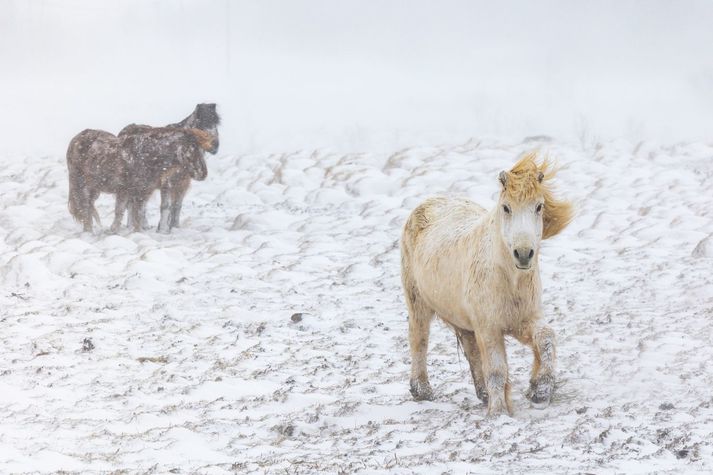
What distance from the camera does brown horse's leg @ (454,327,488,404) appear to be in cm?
696

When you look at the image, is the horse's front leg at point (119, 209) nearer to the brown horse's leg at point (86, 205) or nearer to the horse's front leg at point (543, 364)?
the brown horse's leg at point (86, 205)

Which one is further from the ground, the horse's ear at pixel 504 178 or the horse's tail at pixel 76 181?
the horse's ear at pixel 504 178

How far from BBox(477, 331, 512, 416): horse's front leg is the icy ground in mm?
184

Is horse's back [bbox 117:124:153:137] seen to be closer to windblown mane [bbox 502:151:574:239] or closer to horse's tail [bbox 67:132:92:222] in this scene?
horse's tail [bbox 67:132:92:222]

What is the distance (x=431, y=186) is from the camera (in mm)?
17141

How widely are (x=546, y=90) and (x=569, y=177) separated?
36483mm

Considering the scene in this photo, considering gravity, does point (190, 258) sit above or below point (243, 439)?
below

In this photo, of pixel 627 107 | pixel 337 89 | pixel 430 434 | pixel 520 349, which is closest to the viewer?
pixel 430 434

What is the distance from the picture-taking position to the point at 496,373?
6.28 meters

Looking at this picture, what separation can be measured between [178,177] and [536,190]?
34.1 feet

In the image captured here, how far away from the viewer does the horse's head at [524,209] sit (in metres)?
5.78

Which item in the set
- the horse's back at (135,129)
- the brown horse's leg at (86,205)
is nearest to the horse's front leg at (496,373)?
the brown horse's leg at (86,205)

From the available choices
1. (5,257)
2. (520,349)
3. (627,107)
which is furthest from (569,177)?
(627,107)

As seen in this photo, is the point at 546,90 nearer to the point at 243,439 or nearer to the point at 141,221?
the point at 141,221
